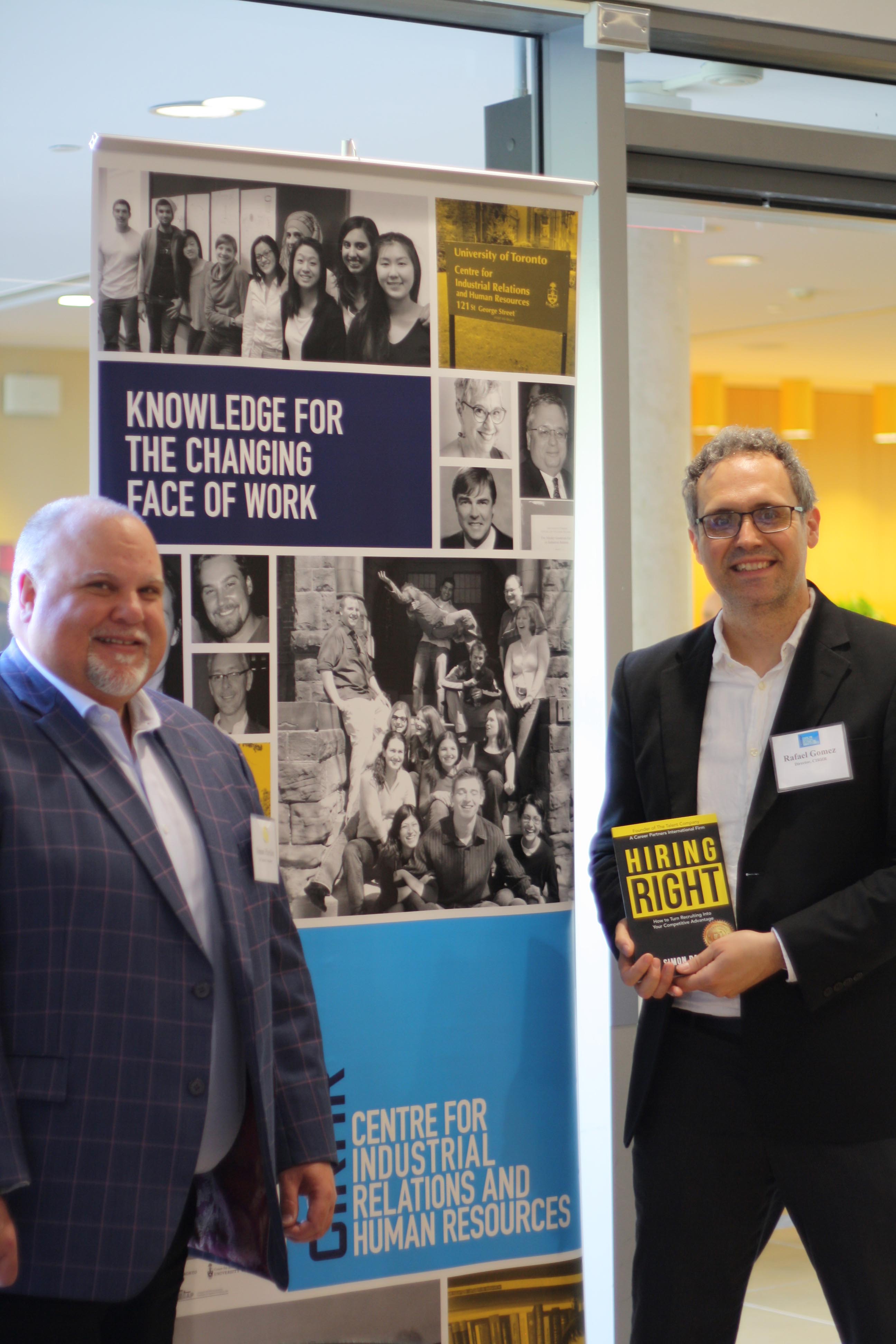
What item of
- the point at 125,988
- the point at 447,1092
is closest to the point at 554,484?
the point at 447,1092

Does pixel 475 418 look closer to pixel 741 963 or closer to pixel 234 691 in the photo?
pixel 234 691

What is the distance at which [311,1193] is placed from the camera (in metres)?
2.27

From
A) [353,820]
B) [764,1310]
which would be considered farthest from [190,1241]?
[764,1310]

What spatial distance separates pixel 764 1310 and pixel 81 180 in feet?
11.2

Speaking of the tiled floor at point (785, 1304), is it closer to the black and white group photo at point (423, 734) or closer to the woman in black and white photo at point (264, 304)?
the black and white group photo at point (423, 734)

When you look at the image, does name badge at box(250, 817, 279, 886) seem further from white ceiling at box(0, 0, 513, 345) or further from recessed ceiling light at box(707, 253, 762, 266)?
recessed ceiling light at box(707, 253, 762, 266)

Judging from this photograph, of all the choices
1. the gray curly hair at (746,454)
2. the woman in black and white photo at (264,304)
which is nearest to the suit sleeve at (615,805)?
the gray curly hair at (746,454)

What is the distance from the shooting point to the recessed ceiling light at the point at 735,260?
3770 mm

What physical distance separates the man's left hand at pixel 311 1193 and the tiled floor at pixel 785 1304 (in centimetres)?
192

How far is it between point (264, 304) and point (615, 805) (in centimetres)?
117

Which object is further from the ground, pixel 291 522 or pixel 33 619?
pixel 291 522

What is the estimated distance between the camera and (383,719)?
2.78m

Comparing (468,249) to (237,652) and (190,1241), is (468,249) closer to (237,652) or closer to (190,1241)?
(237,652)

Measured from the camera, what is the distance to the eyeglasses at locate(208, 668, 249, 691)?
8.73ft
